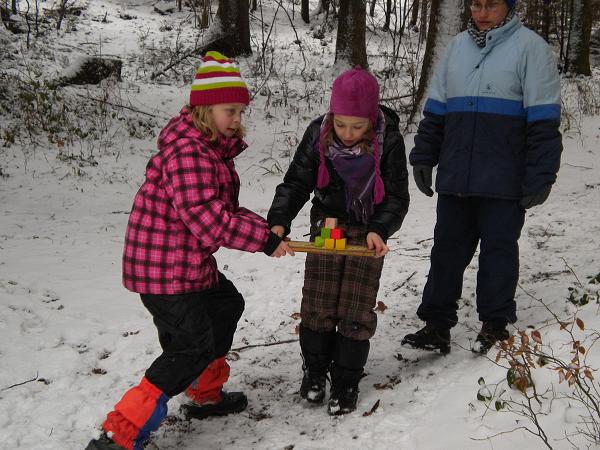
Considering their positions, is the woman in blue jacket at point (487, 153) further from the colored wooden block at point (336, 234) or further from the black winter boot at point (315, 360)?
the colored wooden block at point (336, 234)

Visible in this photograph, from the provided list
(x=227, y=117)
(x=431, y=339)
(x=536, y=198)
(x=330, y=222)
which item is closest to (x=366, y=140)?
(x=330, y=222)

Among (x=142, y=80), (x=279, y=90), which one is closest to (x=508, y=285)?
(x=279, y=90)

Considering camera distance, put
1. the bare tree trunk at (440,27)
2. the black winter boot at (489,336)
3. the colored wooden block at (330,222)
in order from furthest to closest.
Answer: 1. the bare tree trunk at (440,27)
2. the black winter boot at (489,336)
3. the colored wooden block at (330,222)

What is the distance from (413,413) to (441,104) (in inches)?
72.3

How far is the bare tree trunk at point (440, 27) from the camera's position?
7.87m

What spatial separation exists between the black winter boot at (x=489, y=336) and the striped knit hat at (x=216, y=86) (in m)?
2.04

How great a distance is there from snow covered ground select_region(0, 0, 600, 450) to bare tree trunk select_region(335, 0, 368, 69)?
572 centimetres

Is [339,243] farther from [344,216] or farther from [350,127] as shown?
[350,127]

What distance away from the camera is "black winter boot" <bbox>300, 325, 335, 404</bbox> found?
3.22 m

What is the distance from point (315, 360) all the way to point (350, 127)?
1343 millimetres

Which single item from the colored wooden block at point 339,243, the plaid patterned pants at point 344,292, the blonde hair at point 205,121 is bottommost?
the plaid patterned pants at point 344,292

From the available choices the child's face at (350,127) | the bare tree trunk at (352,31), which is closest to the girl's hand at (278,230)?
the child's face at (350,127)

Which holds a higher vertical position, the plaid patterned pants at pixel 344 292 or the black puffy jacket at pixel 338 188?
the black puffy jacket at pixel 338 188

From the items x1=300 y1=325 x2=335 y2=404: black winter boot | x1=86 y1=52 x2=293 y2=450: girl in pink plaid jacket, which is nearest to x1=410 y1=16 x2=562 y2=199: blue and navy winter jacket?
x1=300 y1=325 x2=335 y2=404: black winter boot
